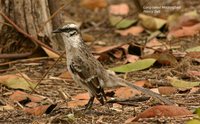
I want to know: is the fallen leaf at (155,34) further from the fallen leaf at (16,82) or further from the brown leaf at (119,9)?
the fallen leaf at (16,82)

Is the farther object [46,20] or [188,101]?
[46,20]

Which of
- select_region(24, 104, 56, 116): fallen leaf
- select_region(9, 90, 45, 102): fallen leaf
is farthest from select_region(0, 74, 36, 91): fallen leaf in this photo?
select_region(24, 104, 56, 116): fallen leaf

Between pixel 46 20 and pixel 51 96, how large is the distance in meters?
1.73

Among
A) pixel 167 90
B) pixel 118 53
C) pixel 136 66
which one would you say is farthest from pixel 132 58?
pixel 167 90

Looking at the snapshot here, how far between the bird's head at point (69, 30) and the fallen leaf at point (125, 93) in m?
0.84

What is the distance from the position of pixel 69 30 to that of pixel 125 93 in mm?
983

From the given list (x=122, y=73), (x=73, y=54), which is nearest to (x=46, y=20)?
(x=122, y=73)

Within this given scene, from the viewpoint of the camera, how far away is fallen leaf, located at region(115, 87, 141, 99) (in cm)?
685

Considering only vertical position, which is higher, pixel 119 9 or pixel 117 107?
pixel 119 9

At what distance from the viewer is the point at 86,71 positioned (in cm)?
641

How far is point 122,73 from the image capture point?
7.80 meters

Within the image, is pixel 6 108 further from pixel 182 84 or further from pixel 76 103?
pixel 182 84

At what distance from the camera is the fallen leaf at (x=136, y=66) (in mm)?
7676

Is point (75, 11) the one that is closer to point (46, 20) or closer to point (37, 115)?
point (46, 20)
